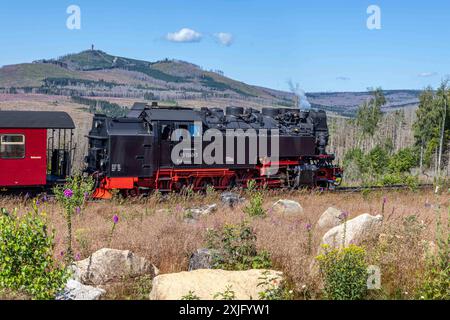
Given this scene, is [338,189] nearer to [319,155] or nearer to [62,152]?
[319,155]

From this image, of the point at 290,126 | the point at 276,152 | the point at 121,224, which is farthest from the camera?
the point at 290,126

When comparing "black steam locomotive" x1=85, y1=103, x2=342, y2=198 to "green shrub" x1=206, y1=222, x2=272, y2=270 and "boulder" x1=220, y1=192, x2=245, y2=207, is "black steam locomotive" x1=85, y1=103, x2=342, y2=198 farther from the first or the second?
"green shrub" x1=206, y1=222, x2=272, y2=270

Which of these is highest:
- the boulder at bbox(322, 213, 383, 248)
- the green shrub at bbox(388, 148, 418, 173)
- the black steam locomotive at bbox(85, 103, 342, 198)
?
the black steam locomotive at bbox(85, 103, 342, 198)

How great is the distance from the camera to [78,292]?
24.1 feet

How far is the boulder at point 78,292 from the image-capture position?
711 cm

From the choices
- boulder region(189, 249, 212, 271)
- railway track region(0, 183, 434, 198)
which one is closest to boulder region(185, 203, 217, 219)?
boulder region(189, 249, 212, 271)

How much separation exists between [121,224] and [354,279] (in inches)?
258

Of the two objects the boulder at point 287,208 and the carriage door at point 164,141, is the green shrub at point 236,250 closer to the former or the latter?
the boulder at point 287,208

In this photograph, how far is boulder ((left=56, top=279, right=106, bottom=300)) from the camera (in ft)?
23.3

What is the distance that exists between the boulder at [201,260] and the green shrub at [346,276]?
220cm

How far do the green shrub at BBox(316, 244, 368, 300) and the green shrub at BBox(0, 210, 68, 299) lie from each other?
12.4 feet

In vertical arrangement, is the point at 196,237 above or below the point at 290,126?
below
